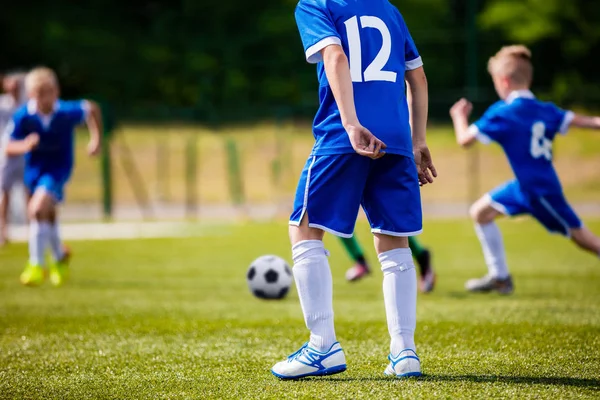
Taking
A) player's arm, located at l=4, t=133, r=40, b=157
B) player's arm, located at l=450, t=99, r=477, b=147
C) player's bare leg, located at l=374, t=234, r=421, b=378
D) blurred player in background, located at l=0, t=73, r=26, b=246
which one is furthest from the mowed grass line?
player's bare leg, located at l=374, t=234, r=421, b=378

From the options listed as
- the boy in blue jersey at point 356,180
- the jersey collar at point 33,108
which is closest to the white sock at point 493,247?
the boy in blue jersey at point 356,180

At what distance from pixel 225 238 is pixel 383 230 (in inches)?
434

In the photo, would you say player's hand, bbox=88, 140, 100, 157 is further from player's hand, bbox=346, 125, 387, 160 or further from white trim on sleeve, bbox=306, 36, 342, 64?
player's hand, bbox=346, 125, 387, 160

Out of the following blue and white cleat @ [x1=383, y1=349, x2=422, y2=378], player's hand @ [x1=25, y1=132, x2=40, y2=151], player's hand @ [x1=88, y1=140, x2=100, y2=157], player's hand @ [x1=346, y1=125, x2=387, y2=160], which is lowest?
blue and white cleat @ [x1=383, y1=349, x2=422, y2=378]

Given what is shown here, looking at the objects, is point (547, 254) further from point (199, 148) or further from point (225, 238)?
point (199, 148)

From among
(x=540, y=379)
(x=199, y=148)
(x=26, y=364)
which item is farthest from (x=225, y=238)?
(x=199, y=148)

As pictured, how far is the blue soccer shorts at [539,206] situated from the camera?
7.02 meters

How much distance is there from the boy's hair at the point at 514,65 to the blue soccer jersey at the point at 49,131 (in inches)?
162

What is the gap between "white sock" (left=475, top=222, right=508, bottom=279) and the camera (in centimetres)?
751

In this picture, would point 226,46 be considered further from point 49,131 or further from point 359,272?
point 359,272

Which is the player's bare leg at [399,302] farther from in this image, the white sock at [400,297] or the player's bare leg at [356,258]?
the player's bare leg at [356,258]

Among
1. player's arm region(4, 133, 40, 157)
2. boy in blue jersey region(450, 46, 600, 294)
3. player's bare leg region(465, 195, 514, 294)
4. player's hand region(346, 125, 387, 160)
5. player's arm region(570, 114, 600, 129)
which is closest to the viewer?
player's hand region(346, 125, 387, 160)

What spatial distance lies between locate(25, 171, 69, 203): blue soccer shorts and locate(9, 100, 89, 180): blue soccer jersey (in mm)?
31

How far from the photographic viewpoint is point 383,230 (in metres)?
4.20
